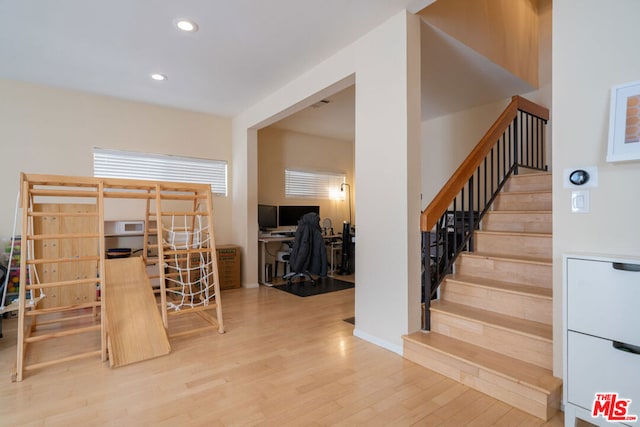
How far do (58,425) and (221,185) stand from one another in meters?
4.06

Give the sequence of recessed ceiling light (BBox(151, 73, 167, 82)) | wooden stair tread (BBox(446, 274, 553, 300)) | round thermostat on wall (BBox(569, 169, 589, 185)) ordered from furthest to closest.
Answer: recessed ceiling light (BBox(151, 73, 167, 82)) < wooden stair tread (BBox(446, 274, 553, 300)) < round thermostat on wall (BBox(569, 169, 589, 185))

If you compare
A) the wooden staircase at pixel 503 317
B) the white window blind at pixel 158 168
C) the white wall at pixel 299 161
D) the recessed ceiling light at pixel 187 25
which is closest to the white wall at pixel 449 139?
the white wall at pixel 299 161

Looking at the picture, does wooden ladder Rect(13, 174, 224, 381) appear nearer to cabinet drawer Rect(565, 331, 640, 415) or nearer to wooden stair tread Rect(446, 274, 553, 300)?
wooden stair tread Rect(446, 274, 553, 300)

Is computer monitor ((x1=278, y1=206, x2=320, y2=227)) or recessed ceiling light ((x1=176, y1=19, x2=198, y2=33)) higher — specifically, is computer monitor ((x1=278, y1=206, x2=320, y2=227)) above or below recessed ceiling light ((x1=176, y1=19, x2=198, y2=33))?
below

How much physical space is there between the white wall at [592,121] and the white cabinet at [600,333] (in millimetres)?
84

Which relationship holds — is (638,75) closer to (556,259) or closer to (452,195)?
(556,259)

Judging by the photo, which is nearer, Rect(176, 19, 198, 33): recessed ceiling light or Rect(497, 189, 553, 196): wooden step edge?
Rect(176, 19, 198, 33): recessed ceiling light

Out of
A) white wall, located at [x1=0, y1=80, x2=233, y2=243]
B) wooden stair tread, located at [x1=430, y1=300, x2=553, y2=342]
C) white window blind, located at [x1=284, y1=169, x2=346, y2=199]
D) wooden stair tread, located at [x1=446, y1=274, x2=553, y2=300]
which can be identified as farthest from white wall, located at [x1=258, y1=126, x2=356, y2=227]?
wooden stair tread, located at [x1=430, y1=300, x2=553, y2=342]

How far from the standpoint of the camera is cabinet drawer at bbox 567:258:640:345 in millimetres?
1455

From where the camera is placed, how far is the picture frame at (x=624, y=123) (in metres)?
1.53

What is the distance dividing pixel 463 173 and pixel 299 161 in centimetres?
404

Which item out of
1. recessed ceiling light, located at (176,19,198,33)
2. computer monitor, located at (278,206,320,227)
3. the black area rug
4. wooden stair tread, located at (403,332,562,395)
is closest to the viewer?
wooden stair tread, located at (403,332,562,395)

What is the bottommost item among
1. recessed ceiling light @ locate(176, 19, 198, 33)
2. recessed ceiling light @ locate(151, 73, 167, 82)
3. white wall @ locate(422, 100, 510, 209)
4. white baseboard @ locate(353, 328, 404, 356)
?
white baseboard @ locate(353, 328, 404, 356)

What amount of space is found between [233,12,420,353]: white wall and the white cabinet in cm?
110
